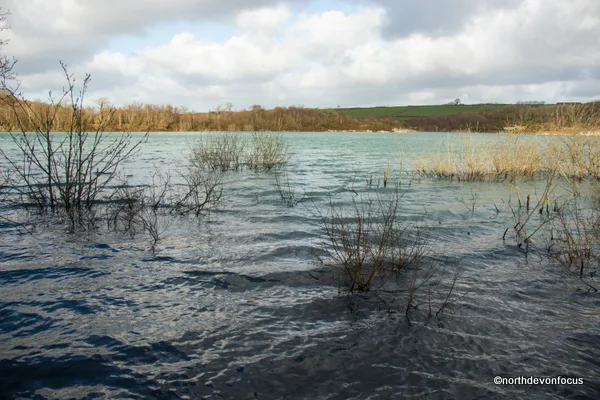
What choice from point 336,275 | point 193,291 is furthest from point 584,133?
point 193,291

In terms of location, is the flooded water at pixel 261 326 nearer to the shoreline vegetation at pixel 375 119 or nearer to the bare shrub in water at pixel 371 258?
the bare shrub in water at pixel 371 258

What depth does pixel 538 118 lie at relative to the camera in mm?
18234

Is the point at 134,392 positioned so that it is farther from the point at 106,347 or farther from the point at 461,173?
the point at 461,173

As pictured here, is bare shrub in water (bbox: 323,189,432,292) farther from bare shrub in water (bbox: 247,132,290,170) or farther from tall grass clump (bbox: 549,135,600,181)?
bare shrub in water (bbox: 247,132,290,170)

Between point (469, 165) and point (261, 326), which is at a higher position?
point (469, 165)

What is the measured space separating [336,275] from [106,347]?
369 centimetres

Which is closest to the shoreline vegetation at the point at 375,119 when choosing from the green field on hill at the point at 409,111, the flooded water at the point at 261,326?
the green field on hill at the point at 409,111

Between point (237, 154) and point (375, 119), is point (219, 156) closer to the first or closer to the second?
point (237, 154)

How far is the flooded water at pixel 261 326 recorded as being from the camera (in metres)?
3.84

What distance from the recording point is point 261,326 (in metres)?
4.96

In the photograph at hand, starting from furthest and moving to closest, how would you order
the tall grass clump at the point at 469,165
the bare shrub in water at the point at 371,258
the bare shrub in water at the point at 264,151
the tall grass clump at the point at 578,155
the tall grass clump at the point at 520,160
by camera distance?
1. the bare shrub in water at the point at 264,151
2. the tall grass clump at the point at 469,165
3. the tall grass clump at the point at 520,160
4. the tall grass clump at the point at 578,155
5. the bare shrub in water at the point at 371,258

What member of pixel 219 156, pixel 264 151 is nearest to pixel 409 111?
pixel 264 151

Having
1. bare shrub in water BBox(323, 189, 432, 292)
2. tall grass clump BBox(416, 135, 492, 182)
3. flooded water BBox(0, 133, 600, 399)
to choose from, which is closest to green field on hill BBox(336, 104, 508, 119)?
tall grass clump BBox(416, 135, 492, 182)

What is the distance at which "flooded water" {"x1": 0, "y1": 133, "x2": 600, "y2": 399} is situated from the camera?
12.6ft
